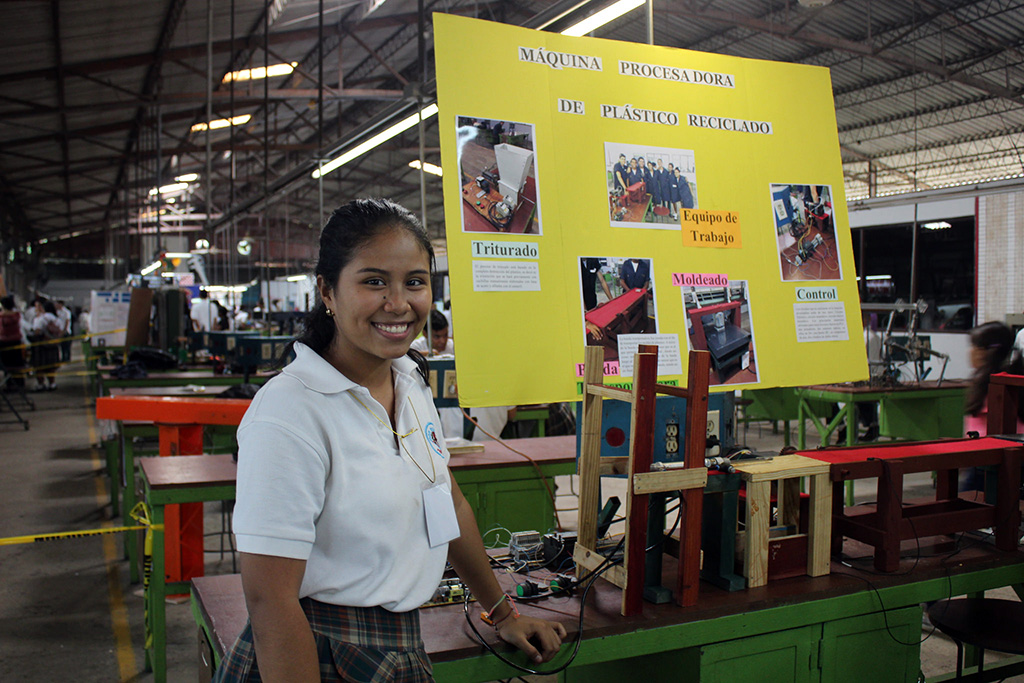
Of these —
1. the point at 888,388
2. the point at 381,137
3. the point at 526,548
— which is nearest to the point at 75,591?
the point at 381,137

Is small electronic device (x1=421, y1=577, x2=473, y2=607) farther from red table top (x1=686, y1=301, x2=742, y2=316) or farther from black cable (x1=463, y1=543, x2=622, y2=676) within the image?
red table top (x1=686, y1=301, x2=742, y2=316)

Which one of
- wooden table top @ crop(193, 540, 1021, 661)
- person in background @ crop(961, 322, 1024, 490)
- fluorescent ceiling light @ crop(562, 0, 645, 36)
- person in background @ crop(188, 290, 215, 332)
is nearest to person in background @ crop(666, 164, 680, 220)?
fluorescent ceiling light @ crop(562, 0, 645, 36)

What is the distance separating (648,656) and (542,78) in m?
1.66

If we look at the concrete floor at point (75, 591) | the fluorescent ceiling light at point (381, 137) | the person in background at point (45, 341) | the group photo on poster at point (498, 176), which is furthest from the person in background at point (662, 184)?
the person in background at point (45, 341)

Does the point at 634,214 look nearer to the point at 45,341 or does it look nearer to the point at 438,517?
the point at 438,517

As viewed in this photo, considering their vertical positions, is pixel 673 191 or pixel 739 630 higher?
pixel 673 191

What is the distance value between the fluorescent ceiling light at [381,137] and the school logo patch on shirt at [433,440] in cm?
270

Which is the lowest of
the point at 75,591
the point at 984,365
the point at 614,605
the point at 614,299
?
the point at 75,591

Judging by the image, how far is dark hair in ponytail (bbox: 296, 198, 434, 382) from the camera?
131 centimetres

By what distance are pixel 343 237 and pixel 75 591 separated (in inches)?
154

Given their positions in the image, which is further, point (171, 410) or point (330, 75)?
point (330, 75)

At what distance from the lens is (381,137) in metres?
4.48

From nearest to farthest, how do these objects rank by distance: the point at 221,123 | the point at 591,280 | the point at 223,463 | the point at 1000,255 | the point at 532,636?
1. the point at 532,636
2. the point at 591,280
3. the point at 223,463
4. the point at 1000,255
5. the point at 221,123

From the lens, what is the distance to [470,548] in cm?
155
